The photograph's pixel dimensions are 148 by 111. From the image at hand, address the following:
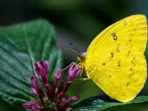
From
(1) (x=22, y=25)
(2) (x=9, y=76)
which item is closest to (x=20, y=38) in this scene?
(1) (x=22, y=25)

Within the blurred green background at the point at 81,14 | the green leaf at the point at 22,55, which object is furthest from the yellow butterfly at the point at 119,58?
the blurred green background at the point at 81,14

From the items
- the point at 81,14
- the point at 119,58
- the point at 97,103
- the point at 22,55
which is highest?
the point at 81,14

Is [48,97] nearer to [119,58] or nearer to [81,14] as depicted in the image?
[119,58]

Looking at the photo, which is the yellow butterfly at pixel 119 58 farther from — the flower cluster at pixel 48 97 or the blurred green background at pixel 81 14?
the blurred green background at pixel 81 14

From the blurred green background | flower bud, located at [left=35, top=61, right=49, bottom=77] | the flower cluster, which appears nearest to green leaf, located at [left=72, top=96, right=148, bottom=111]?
the flower cluster

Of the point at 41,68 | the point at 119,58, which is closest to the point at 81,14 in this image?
the point at 119,58

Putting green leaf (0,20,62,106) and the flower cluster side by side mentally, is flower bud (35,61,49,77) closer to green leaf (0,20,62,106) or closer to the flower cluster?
the flower cluster
